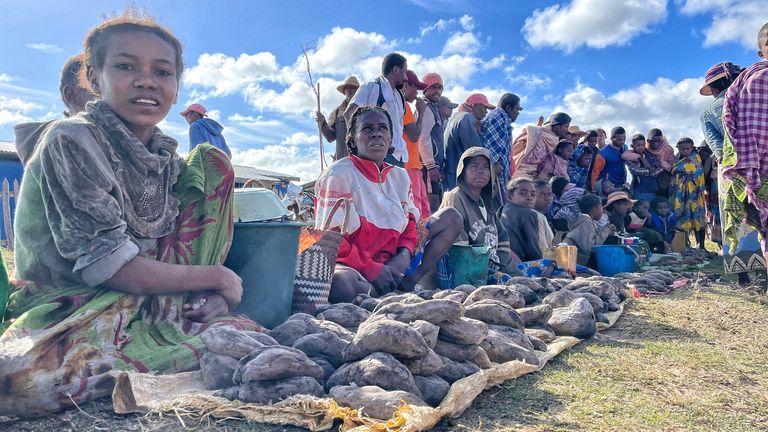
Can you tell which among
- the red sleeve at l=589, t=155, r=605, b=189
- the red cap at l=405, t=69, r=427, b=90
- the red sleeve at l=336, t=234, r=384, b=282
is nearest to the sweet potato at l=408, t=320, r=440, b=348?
the red sleeve at l=336, t=234, r=384, b=282

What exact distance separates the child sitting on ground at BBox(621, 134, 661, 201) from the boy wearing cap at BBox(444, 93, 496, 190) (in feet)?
12.5

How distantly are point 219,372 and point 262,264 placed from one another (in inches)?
36.8

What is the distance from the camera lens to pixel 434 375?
215cm

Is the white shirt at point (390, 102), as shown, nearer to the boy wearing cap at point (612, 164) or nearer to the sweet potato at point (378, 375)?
the sweet potato at point (378, 375)

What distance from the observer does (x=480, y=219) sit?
527 cm

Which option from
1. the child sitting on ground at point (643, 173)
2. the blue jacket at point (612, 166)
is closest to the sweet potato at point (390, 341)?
the blue jacket at point (612, 166)

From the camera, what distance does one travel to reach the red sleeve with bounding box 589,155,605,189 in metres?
9.49

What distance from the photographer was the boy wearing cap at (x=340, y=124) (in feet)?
19.8


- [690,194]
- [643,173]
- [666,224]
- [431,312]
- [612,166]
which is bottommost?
[431,312]

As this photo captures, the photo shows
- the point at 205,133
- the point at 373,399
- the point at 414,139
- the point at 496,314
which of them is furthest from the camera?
the point at 205,133

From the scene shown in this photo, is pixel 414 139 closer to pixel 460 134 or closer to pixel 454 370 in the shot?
pixel 460 134

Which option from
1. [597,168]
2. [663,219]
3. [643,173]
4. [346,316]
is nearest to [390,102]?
[346,316]

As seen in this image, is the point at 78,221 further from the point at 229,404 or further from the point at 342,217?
the point at 342,217

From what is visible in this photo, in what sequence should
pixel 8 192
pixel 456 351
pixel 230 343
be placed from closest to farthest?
pixel 230 343 < pixel 456 351 < pixel 8 192
